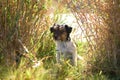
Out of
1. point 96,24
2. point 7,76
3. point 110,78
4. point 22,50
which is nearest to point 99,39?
point 96,24

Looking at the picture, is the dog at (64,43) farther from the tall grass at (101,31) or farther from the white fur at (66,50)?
the tall grass at (101,31)

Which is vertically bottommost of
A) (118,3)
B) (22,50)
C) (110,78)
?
(110,78)

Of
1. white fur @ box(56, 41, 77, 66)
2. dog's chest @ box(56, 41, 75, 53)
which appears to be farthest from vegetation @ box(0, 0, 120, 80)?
dog's chest @ box(56, 41, 75, 53)

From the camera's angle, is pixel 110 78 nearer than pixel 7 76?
No

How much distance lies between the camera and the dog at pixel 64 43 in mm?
5410

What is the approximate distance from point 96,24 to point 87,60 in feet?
1.95

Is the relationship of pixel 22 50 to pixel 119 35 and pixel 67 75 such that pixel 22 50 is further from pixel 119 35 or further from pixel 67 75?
pixel 119 35

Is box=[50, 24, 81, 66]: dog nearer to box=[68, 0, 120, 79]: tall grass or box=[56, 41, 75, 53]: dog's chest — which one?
box=[56, 41, 75, 53]: dog's chest

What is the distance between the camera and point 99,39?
552cm

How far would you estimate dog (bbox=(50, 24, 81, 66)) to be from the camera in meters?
5.41

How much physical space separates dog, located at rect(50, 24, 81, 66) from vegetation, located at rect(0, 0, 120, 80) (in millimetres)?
183

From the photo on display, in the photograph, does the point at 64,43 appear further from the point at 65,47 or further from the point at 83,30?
the point at 83,30

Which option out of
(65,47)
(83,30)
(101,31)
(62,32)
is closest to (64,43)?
(65,47)

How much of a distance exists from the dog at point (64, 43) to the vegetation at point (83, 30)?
0.60 feet
